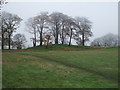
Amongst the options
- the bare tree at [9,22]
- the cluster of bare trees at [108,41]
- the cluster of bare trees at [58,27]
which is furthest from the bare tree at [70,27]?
the cluster of bare trees at [108,41]

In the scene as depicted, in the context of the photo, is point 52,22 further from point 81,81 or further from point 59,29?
point 81,81

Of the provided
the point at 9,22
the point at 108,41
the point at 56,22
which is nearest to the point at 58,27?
the point at 56,22

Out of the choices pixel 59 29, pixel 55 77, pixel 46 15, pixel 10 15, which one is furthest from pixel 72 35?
pixel 55 77

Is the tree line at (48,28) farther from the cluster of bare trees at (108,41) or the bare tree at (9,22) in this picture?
the cluster of bare trees at (108,41)

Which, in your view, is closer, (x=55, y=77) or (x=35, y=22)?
(x=55, y=77)

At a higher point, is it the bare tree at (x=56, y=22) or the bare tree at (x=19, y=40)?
the bare tree at (x=56, y=22)

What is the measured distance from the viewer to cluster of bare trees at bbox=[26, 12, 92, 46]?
69.9 metres

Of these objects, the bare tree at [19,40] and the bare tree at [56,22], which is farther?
the bare tree at [19,40]

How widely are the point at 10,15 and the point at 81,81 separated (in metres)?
58.3

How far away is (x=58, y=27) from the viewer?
74.8 m

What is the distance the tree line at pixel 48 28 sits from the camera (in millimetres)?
66312

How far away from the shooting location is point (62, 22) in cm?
7475

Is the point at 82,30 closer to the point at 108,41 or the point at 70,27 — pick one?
the point at 70,27

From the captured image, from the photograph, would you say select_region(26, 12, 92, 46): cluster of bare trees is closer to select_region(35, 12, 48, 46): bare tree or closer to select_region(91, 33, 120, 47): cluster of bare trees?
select_region(35, 12, 48, 46): bare tree
